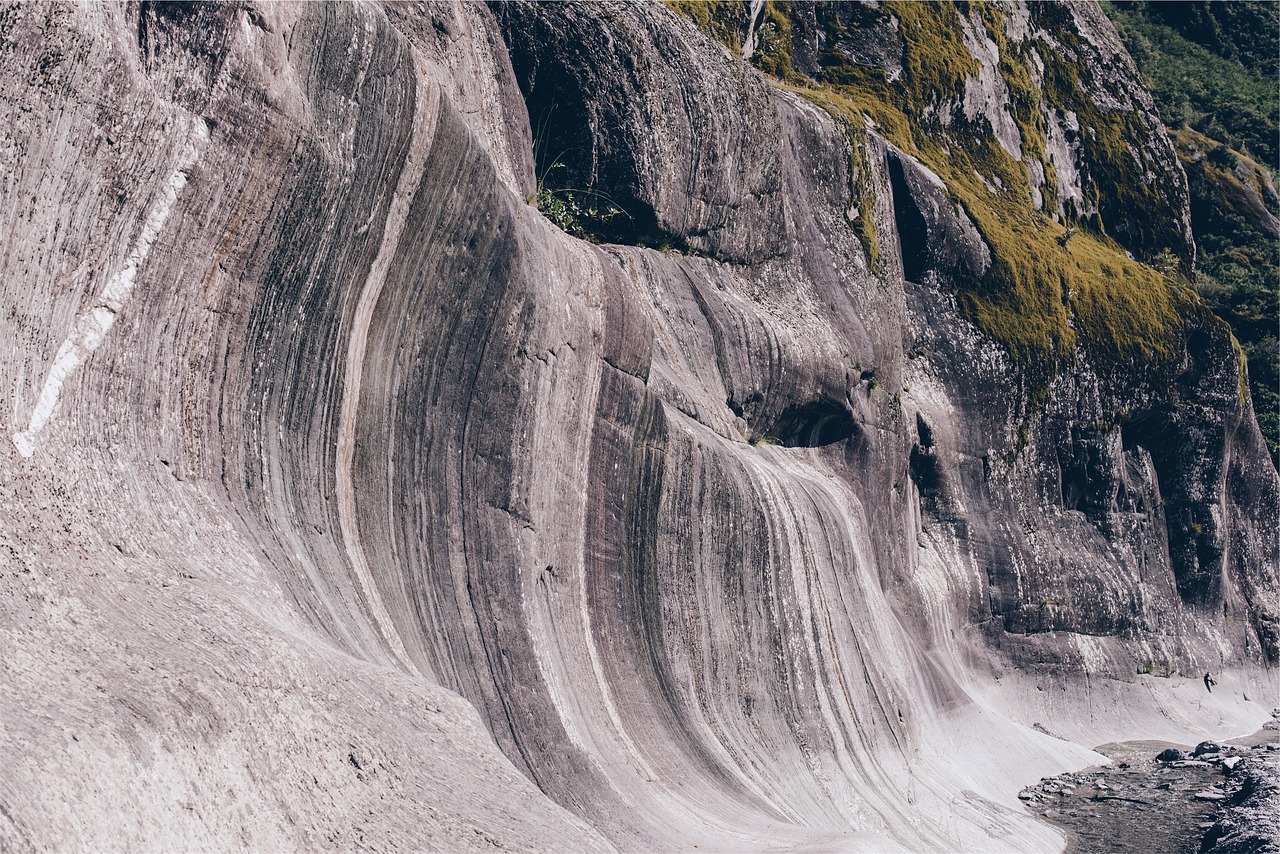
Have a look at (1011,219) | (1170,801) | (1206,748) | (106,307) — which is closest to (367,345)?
(106,307)

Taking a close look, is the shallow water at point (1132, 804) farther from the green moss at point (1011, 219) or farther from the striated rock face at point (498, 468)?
the green moss at point (1011, 219)

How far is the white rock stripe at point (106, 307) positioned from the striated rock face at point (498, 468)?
0.04 meters

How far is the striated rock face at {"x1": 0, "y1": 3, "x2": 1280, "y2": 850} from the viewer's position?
1034 cm

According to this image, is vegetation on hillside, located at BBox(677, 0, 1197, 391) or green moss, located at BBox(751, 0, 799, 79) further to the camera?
vegetation on hillside, located at BBox(677, 0, 1197, 391)

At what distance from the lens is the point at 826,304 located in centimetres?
2677

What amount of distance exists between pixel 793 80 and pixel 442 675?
21296 millimetres

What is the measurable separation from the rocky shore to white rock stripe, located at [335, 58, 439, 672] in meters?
12.3

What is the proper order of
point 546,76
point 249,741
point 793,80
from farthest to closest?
point 793,80, point 546,76, point 249,741

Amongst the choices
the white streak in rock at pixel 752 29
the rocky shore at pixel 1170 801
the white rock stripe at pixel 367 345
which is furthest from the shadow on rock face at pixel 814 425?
the white rock stripe at pixel 367 345

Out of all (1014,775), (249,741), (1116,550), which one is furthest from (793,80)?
(249,741)

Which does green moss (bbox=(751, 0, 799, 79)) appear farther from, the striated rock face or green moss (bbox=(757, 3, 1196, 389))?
green moss (bbox=(757, 3, 1196, 389))

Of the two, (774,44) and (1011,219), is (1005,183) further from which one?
(774,44)

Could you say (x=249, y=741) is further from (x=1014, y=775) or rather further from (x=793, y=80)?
(x=793, y=80)

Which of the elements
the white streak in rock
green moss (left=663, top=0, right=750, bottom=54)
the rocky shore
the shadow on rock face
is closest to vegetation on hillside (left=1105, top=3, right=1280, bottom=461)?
the rocky shore
